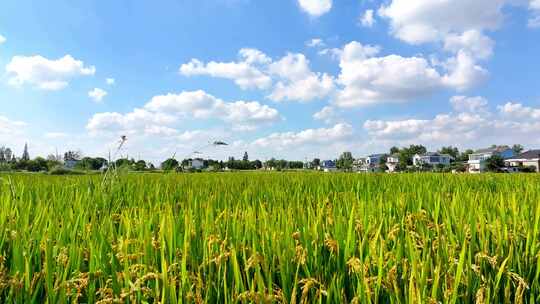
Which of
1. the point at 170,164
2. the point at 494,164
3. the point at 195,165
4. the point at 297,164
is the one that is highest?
the point at 297,164

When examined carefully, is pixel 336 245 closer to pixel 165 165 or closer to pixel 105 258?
pixel 105 258

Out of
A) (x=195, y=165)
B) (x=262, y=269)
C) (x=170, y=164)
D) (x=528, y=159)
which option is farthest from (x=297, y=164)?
(x=262, y=269)

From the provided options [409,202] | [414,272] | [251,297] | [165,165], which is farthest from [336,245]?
[165,165]

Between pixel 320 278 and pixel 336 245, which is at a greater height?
pixel 336 245

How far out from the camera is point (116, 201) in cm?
360

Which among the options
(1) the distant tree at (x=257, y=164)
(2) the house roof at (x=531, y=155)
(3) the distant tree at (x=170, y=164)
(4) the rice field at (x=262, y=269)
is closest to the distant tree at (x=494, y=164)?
(2) the house roof at (x=531, y=155)

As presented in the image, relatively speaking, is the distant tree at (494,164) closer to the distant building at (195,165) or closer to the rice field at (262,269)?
the distant building at (195,165)

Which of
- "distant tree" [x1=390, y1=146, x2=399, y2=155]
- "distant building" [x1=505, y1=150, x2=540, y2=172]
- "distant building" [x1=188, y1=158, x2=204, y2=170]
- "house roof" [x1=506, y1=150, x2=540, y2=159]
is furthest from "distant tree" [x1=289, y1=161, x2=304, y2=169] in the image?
"distant building" [x1=188, y1=158, x2=204, y2=170]

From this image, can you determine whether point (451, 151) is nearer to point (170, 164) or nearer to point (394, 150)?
point (394, 150)

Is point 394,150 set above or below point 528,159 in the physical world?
above

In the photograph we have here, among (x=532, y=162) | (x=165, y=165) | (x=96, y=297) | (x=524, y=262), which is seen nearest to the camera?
(x=96, y=297)

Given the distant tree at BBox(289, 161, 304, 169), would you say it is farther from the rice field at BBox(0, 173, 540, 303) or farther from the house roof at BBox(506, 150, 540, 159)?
the rice field at BBox(0, 173, 540, 303)

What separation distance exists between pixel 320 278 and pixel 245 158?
3843 inches

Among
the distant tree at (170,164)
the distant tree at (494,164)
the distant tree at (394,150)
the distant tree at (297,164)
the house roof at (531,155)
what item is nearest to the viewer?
the distant tree at (170,164)
